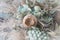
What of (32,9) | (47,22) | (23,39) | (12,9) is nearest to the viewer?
(23,39)

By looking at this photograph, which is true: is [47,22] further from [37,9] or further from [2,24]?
[2,24]

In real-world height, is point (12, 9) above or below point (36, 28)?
above

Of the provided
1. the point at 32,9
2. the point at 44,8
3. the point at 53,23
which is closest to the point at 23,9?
the point at 32,9

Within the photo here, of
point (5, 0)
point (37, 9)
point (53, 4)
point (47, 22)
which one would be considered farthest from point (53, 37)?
point (5, 0)

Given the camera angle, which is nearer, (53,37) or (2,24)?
(53,37)

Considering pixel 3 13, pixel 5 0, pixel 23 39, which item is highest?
pixel 5 0

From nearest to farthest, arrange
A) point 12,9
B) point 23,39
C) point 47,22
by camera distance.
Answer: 1. point 23,39
2. point 47,22
3. point 12,9
